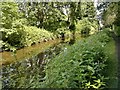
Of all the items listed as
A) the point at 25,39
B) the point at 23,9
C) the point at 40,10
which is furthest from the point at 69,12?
the point at 25,39

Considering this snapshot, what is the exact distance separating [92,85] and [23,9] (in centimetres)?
889

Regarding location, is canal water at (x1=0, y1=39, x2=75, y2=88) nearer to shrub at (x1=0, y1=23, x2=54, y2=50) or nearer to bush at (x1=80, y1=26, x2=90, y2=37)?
shrub at (x1=0, y1=23, x2=54, y2=50)

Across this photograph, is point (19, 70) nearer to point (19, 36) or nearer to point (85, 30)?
point (19, 36)

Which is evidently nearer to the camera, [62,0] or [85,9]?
[62,0]

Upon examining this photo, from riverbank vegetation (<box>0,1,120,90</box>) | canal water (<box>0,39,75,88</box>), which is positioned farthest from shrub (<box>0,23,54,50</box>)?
canal water (<box>0,39,75,88</box>)

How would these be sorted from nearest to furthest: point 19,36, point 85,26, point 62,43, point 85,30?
point 19,36 → point 62,43 → point 85,26 → point 85,30

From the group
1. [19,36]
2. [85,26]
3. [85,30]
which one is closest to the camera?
[19,36]

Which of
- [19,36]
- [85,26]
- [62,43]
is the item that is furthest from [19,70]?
[85,26]

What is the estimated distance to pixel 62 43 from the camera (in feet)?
34.6

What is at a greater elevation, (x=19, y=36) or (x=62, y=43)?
(x=19, y=36)

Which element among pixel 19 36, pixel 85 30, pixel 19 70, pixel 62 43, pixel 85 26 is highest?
pixel 19 36

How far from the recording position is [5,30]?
8859 millimetres

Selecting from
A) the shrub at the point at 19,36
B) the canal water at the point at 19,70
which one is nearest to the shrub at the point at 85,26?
the shrub at the point at 19,36

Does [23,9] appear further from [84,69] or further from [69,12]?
[84,69]
